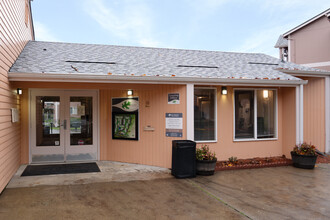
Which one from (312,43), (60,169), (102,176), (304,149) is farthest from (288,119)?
(312,43)

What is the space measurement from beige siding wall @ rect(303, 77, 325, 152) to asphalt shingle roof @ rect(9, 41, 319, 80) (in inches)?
28.2

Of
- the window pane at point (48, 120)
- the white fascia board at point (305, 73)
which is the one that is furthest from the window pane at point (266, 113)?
the window pane at point (48, 120)

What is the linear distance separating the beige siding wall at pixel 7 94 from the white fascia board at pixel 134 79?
49 centimetres

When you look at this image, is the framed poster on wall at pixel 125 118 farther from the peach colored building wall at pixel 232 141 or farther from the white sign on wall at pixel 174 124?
the peach colored building wall at pixel 232 141

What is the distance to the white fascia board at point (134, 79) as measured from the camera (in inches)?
236

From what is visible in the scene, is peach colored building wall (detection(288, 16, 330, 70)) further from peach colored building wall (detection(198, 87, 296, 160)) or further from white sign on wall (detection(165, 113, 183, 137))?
white sign on wall (detection(165, 113, 183, 137))

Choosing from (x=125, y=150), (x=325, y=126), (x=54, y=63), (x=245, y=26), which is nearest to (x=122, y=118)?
(x=125, y=150)

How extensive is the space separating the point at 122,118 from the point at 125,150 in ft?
3.27

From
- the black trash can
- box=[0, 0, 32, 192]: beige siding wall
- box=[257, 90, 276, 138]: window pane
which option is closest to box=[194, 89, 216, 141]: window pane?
the black trash can

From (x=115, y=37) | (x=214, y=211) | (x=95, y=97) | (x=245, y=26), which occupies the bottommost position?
(x=214, y=211)

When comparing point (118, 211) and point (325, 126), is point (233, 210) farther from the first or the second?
point (325, 126)

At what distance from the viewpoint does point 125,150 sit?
798 centimetres

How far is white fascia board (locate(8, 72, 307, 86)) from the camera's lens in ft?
19.7

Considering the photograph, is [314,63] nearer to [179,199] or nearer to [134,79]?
[134,79]
